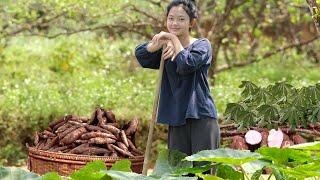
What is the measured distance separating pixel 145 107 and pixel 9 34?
2308 millimetres

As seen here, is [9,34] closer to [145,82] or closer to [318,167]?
[145,82]

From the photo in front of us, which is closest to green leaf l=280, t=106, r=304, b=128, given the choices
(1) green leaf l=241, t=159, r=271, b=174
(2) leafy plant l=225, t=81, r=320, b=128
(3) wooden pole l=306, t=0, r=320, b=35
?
(2) leafy plant l=225, t=81, r=320, b=128

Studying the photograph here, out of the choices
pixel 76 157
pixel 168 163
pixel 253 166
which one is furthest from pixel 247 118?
pixel 253 166

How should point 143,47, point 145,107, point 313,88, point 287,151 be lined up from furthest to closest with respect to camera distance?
1. point 145,107
2. point 313,88
3. point 143,47
4. point 287,151

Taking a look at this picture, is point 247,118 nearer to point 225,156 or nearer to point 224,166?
point 224,166

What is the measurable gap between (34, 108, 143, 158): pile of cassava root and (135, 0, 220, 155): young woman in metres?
0.91

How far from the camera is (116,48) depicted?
39.3ft

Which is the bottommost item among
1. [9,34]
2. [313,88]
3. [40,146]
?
[40,146]

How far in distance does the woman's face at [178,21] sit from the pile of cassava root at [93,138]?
1.26 m

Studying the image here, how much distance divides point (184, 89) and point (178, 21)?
389 mm

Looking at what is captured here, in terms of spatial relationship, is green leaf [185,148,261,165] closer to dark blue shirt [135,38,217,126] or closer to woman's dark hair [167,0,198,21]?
dark blue shirt [135,38,217,126]

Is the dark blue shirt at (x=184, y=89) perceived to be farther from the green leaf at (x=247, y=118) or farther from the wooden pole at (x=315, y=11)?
the green leaf at (x=247, y=118)

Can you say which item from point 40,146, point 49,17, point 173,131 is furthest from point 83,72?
point 173,131

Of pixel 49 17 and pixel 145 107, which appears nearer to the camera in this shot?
pixel 145 107
